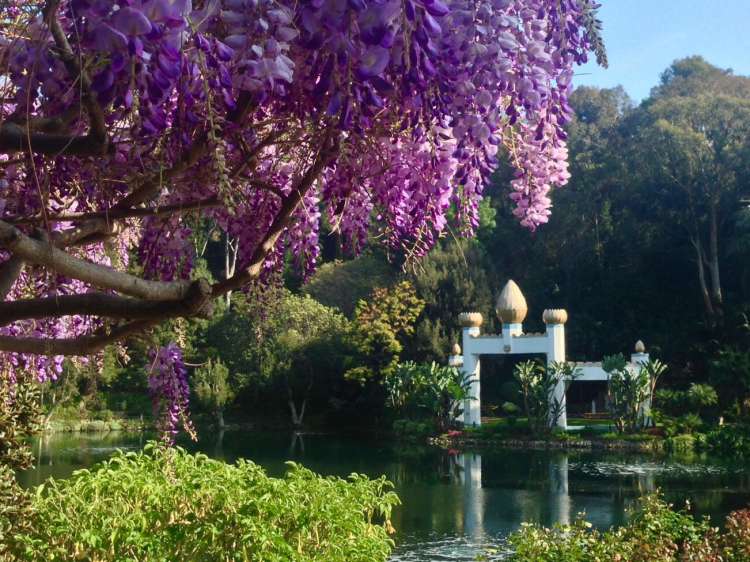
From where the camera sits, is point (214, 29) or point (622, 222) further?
point (622, 222)

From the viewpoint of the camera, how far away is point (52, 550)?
499 cm

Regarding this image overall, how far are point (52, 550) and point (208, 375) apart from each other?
24.7 metres

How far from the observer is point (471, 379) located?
998 inches

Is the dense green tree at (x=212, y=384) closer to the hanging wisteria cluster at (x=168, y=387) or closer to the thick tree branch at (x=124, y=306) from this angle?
the hanging wisteria cluster at (x=168, y=387)

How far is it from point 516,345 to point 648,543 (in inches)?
757

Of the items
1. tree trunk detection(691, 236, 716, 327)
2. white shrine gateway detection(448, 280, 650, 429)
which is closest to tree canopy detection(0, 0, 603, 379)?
white shrine gateway detection(448, 280, 650, 429)

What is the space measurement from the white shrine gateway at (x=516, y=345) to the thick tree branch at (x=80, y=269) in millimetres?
21945

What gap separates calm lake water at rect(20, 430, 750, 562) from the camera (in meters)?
12.6

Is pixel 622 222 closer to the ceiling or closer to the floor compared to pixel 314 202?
closer to the ceiling

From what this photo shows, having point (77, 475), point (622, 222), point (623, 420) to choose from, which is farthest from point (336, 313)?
point (77, 475)

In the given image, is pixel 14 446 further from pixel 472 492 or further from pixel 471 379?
pixel 471 379

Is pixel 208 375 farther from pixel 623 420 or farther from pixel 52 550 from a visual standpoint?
pixel 52 550

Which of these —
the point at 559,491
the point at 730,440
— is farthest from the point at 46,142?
the point at 730,440

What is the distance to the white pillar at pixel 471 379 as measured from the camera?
25.2 meters
